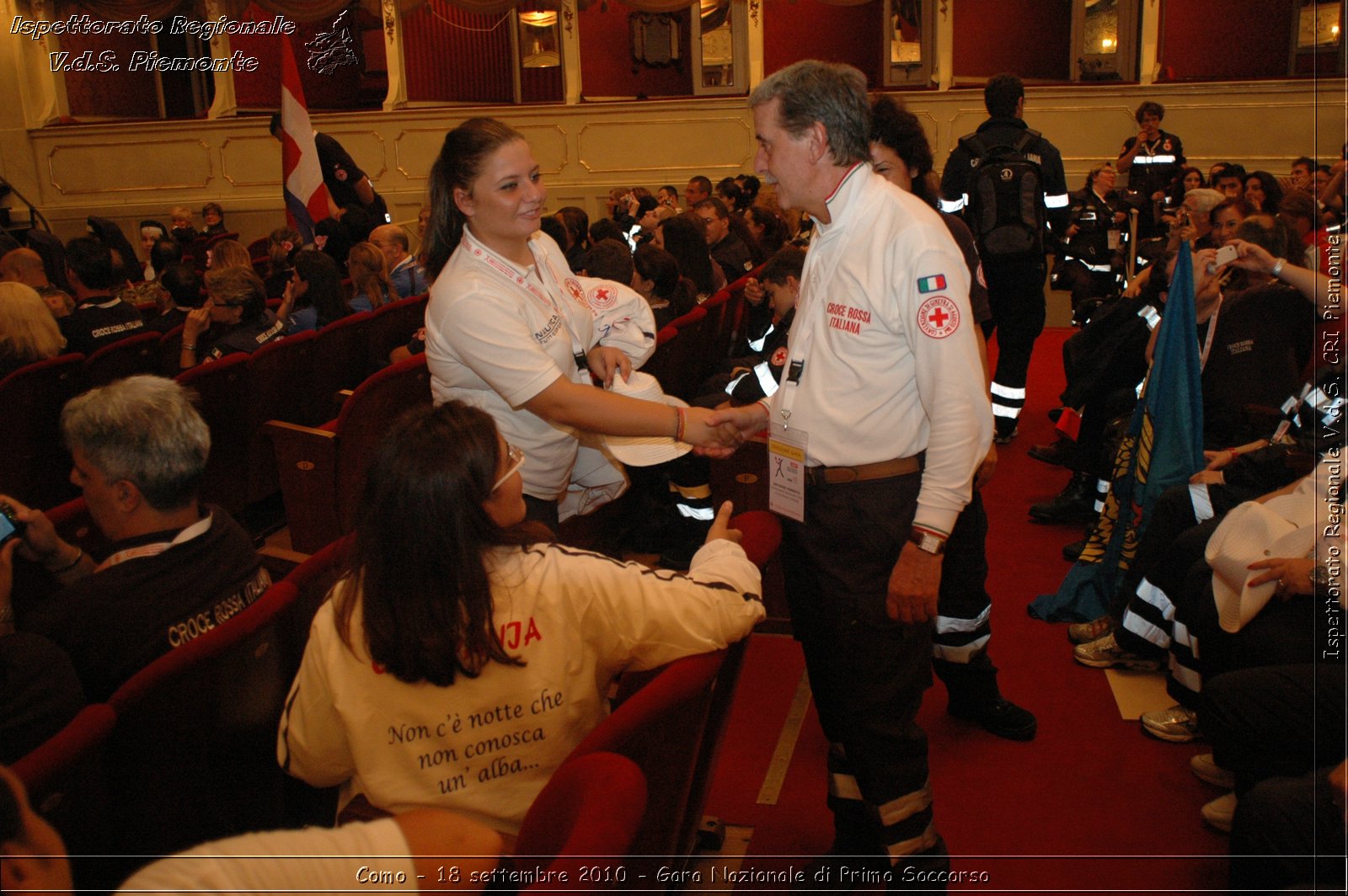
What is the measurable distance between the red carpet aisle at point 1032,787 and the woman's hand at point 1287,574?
0.53 m

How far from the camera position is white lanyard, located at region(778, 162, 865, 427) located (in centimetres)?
179

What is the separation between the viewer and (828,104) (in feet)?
5.65

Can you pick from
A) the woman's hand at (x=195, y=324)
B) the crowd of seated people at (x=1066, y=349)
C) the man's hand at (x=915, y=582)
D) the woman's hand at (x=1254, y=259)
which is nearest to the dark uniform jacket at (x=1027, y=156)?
the crowd of seated people at (x=1066, y=349)

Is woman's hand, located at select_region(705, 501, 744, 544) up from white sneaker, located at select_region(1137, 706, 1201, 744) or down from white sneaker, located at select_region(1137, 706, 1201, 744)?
up

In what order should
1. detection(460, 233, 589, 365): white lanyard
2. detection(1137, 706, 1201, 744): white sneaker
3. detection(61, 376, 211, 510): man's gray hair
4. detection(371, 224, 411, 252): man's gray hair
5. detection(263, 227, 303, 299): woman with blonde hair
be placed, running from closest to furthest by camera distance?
1. detection(61, 376, 211, 510): man's gray hair
2. detection(460, 233, 589, 365): white lanyard
3. detection(1137, 706, 1201, 744): white sneaker
4. detection(371, 224, 411, 252): man's gray hair
5. detection(263, 227, 303, 299): woman with blonde hair

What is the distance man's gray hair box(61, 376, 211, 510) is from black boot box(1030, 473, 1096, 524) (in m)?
3.19

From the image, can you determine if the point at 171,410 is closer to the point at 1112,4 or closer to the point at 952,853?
the point at 952,853

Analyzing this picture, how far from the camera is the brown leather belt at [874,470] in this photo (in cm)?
178

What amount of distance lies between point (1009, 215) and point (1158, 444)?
219cm

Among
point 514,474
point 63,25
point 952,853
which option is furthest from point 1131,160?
point 63,25

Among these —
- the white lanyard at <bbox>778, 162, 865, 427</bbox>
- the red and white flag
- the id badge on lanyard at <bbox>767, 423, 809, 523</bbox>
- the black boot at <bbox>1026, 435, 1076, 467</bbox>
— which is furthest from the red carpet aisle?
the red and white flag

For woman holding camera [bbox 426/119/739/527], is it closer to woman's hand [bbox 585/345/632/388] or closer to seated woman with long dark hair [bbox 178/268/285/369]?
woman's hand [bbox 585/345/632/388]

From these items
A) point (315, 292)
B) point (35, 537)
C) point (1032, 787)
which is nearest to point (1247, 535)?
point (1032, 787)

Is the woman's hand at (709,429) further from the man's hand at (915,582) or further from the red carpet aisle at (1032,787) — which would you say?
the red carpet aisle at (1032,787)
